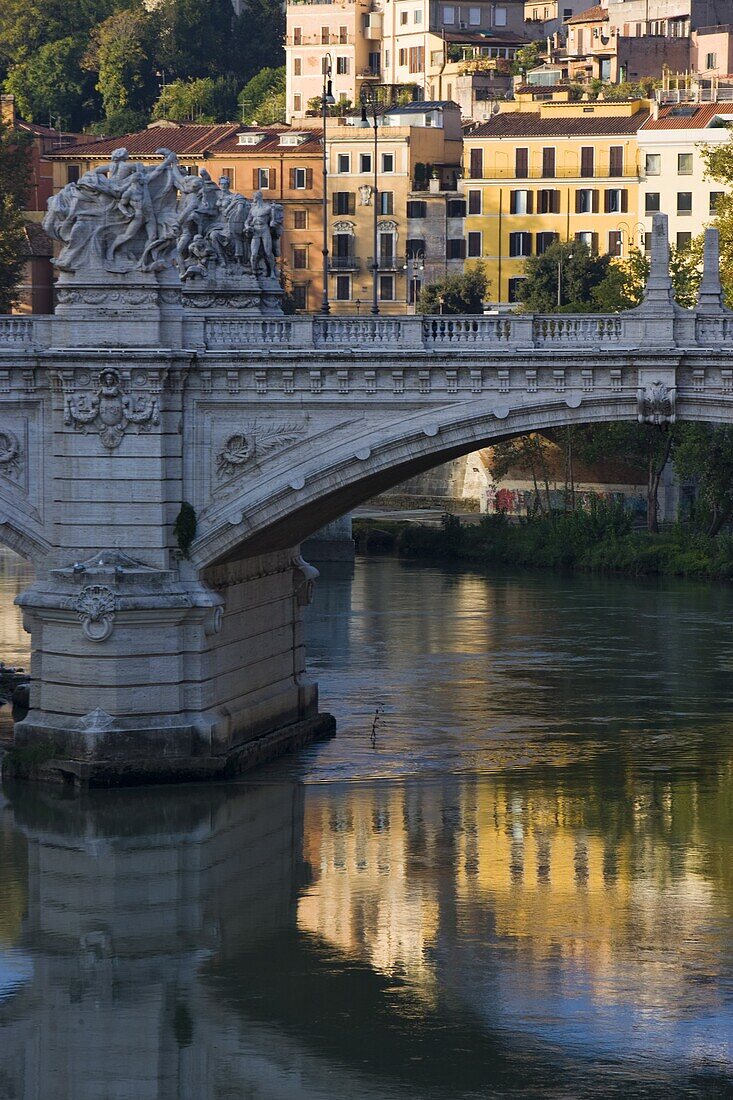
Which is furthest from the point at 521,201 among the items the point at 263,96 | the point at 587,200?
the point at 263,96

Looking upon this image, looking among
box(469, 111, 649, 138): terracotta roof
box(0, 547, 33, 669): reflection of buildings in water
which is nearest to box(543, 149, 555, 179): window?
box(469, 111, 649, 138): terracotta roof

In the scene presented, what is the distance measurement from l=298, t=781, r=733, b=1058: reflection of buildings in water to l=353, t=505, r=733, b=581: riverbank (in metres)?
22.8

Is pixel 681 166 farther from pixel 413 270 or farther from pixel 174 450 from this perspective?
pixel 174 450

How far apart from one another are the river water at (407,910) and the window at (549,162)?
3514 centimetres

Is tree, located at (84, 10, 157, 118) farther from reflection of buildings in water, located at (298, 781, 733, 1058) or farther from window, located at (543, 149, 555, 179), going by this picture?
reflection of buildings in water, located at (298, 781, 733, 1058)

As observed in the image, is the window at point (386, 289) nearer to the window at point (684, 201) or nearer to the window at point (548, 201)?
the window at point (548, 201)

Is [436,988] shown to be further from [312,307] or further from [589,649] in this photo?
[312,307]

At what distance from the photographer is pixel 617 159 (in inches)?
2736

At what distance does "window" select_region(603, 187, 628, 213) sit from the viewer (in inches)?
2756

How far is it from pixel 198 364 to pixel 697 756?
879cm

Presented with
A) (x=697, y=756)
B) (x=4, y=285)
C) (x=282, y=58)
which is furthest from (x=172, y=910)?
(x=282, y=58)

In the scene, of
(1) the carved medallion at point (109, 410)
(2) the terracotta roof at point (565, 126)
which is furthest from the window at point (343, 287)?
(1) the carved medallion at point (109, 410)

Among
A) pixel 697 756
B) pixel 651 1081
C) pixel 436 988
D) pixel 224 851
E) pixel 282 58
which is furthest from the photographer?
pixel 282 58

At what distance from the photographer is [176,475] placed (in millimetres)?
29047
